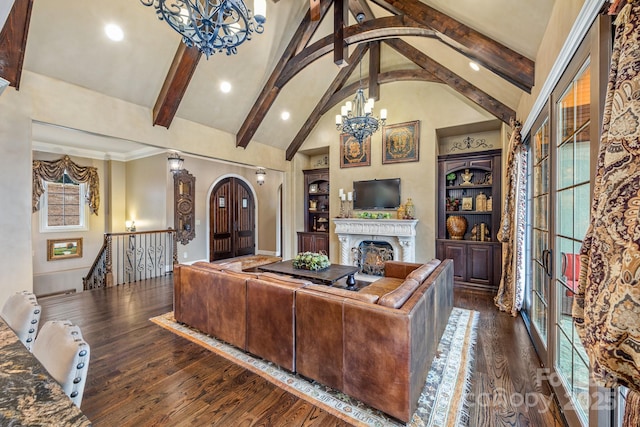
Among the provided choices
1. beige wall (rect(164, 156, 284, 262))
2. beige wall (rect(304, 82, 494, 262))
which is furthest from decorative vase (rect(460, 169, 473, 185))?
beige wall (rect(164, 156, 284, 262))

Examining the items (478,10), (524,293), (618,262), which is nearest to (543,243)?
(524,293)

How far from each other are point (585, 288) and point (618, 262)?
0.30 metres

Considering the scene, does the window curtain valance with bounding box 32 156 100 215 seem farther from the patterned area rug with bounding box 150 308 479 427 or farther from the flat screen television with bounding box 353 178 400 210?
the flat screen television with bounding box 353 178 400 210

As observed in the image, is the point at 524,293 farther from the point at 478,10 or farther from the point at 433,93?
the point at 433,93

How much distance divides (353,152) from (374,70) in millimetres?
1816

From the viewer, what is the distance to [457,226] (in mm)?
5500

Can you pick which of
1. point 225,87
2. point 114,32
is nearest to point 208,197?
point 225,87

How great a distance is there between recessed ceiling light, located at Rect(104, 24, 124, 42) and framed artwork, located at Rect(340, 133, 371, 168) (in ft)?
14.8

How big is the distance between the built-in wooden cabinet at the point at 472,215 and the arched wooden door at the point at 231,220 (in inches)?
232

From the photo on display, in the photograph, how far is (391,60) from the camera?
19.2 feet

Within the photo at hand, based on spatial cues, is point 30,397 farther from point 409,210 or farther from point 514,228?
point 409,210

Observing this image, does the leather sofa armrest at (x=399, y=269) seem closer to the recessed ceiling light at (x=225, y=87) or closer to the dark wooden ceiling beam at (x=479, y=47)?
the dark wooden ceiling beam at (x=479, y=47)

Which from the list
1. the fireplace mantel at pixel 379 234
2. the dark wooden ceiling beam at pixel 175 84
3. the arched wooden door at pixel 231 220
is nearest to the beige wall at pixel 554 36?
the fireplace mantel at pixel 379 234

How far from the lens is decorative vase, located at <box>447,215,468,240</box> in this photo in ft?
18.0
